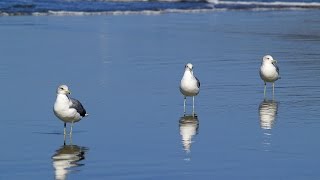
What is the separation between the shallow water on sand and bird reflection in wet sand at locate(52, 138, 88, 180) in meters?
0.01

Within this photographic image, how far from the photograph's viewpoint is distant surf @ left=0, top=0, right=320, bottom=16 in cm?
3981

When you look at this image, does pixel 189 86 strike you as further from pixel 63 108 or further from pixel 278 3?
pixel 278 3

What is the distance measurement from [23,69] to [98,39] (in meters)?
6.98

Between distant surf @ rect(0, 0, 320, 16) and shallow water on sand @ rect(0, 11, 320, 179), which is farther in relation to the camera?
distant surf @ rect(0, 0, 320, 16)

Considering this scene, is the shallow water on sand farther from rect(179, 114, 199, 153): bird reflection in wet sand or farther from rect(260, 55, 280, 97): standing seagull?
rect(260, 55, 280, 97): standing seagull

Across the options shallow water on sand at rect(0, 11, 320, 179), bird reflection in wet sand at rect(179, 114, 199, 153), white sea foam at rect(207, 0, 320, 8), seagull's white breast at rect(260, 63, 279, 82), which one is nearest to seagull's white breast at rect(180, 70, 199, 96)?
shallow water on sand at rect(0, 11, 320, 179)

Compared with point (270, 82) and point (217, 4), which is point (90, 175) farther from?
point (217, 4)

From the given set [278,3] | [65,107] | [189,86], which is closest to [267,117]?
[189,86]

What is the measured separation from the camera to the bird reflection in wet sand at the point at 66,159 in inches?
405

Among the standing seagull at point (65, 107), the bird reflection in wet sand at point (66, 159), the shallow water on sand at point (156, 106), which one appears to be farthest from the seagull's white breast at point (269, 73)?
the bird reflection in wet sand at point (66, 159)

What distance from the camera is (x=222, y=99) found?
621 inches

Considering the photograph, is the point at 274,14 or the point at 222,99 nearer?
the point at 222,99

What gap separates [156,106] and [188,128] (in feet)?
5.90

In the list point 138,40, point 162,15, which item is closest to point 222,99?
point 138,40
